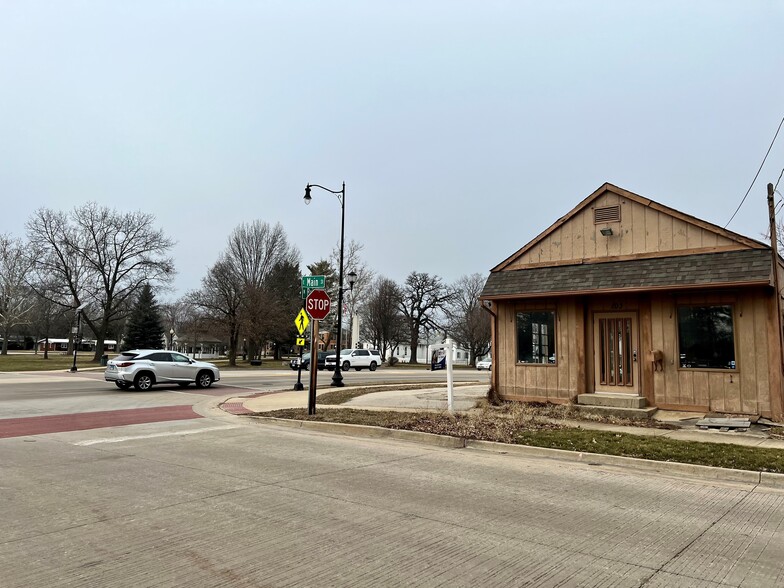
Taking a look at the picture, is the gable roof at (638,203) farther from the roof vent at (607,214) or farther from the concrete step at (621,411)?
the concrete step at (621,411)

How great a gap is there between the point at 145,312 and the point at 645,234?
2376 inches

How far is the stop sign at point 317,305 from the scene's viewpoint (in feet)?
44.3

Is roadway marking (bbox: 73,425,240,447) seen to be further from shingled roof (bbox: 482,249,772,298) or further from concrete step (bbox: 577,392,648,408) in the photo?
concrete step (bbox: 577,392,648,408)

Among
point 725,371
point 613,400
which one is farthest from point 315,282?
point 725,371

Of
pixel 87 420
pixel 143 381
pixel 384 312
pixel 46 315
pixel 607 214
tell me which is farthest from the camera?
pixel 46 315

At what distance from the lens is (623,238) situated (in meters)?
13.8

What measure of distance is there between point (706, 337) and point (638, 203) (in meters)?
3.51

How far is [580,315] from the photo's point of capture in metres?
14.1

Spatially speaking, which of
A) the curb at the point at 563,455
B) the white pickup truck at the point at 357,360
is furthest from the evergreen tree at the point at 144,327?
the curb at the point at 563,455

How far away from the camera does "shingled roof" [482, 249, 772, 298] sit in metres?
11.6

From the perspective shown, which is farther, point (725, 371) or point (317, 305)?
point (317, 305)

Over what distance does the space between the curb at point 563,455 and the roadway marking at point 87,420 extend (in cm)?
397

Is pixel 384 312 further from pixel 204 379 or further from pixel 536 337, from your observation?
pixel 536 337

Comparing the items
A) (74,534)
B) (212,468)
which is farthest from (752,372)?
(74,534)
